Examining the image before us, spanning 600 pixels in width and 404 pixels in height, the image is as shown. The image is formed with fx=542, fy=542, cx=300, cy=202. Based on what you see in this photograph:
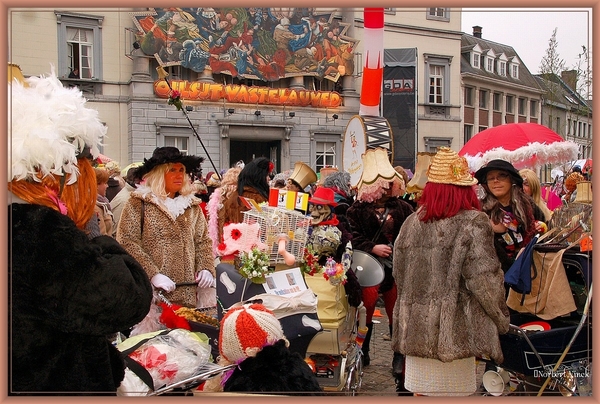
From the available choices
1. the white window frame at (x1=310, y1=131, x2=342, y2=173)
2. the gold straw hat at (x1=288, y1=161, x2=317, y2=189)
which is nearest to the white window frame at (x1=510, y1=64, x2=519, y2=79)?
the gold straw hat at (x1=288, y1=161, x2=317, y2=189)

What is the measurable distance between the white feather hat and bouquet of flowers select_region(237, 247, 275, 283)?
1.49 meters

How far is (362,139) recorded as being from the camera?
20.4ft

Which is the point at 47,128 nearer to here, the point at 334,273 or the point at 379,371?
the point at 334,273

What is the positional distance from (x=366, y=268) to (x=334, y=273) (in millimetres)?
744

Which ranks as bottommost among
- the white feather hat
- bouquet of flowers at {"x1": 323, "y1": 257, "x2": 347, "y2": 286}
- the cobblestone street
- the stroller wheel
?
the cobblestone street

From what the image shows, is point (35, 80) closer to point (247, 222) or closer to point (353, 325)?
point (247, 222)

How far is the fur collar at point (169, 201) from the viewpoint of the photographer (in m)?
3.87

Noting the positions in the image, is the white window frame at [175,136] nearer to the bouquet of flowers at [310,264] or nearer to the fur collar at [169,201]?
the fur collar at [169,201]

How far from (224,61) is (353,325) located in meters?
4.12

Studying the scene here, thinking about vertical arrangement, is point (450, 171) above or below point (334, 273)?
above

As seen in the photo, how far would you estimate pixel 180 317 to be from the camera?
3.37 m

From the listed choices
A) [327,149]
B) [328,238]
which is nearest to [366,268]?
[328,238]

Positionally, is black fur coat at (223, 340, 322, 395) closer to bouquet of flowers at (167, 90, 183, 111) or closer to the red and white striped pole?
bouquet of flowers at (167, 90, 183, 111)

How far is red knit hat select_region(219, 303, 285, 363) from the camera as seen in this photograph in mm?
2371
